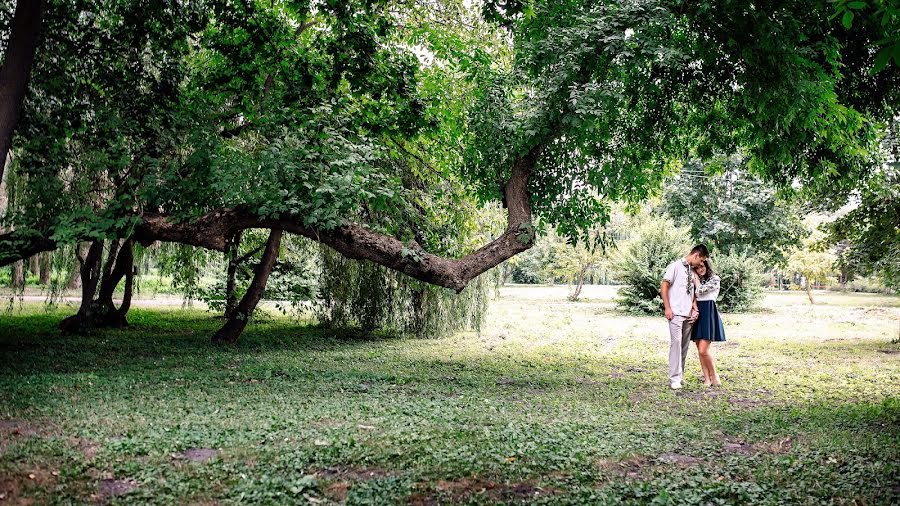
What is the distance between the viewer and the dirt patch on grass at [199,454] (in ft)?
15.5

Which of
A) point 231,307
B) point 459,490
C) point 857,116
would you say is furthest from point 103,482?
point 231,307

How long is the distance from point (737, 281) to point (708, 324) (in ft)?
68.3

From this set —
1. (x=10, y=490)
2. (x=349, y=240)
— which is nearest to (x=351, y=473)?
(x=10, y=490)

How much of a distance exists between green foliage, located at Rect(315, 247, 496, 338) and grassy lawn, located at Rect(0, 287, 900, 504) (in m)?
2.50

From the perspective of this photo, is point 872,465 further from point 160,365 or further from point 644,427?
point 160,365

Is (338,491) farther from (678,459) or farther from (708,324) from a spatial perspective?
(708,324)

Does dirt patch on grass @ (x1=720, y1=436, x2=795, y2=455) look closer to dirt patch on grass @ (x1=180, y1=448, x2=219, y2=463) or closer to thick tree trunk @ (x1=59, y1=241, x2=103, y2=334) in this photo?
dirt patch on grass @ (x1=180, y1=448, x2=219, y2=463)

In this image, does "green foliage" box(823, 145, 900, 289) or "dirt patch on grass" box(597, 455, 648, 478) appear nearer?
"dirt patch on grass" box(597, 455, 648, 478)

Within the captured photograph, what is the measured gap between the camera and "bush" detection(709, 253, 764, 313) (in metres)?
27.2

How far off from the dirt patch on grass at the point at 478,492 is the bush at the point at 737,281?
2555 cm

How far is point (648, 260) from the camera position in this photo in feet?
86.1

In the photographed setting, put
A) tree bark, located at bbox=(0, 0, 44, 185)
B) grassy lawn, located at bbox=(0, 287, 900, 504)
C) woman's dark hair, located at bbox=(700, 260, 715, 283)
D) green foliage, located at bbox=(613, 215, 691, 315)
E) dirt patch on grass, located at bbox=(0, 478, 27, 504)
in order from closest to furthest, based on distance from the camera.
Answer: dirt patch on grass, located at bbox=(0, 478, 27, 504), grassy lawn, located at bbox=(0, 287, 900, 504), tree bark, located at bbox=(0, 0, 44, 185), woman's dark hair, located at bbox=(700, 260, 715, 283), green foliage, located at bbox=(613, 215, 691, 315)

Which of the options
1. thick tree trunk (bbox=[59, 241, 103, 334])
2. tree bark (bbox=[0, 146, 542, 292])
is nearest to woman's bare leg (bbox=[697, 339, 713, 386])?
tree bark (bbox=[0, 146, 542, 292])

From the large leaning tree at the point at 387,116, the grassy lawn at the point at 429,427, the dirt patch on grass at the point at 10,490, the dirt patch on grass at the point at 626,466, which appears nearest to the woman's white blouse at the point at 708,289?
the grassy lawn at the point at 429,427
